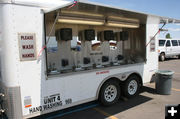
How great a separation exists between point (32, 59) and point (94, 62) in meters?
2.90

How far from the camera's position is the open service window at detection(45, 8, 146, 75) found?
4320mm

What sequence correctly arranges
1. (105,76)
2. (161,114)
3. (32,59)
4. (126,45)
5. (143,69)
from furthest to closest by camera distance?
(126,45), (143,69), (105,76), (161,114), (32,59)

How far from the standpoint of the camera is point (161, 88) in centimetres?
535

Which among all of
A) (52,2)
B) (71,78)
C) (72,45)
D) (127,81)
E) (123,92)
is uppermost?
(52,2)

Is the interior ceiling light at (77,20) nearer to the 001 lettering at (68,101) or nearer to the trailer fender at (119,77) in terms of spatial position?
the trailer fender at (119,77)

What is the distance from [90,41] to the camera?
560 centimetres

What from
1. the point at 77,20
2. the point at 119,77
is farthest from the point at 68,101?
the point at 77,20

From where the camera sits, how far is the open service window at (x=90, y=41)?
4.32 meters

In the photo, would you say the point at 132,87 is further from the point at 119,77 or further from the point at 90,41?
the point at 90,41

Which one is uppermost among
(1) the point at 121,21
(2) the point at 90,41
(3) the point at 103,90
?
(1) the point at 121,21

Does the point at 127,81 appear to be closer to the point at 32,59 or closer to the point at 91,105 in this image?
the point at 91,105

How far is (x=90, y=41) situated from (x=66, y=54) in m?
1.13

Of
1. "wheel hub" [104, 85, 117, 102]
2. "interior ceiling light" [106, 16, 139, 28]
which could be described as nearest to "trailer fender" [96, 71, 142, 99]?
"wheel hub" [104, 85, 117, 102]

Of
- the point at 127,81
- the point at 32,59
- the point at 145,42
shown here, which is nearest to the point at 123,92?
the point at 127,81
